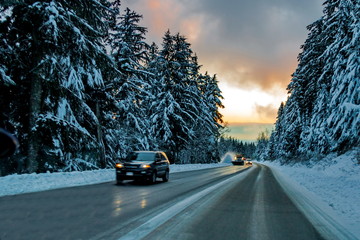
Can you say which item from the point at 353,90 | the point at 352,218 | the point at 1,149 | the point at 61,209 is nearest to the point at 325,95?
the point at 353,90

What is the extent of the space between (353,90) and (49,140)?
60.2 feet

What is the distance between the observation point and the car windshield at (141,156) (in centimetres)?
1650

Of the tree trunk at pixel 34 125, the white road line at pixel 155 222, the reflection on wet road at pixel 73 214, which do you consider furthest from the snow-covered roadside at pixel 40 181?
the white road line at pixel 155 222

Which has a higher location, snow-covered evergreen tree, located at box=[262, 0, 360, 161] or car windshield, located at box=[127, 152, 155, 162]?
snow-covered evergreen tree, located at box=[262, 0, 360, 161]

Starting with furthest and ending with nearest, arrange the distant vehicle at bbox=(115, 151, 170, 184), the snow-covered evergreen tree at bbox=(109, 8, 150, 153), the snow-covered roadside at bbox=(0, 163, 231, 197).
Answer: the snow-covered evergreen tree at bbox=(109, 8, 150, 153) < the distant vehicle at bbox=(115, 151, 170, 184) < the snow-covered roadside at bbox=(0, 163, 231, 197)

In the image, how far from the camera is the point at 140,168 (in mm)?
15445

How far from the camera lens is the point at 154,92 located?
38469mm

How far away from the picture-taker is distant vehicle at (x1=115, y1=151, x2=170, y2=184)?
15.4 m

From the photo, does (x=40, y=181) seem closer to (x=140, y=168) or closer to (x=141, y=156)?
(x=140, y=168)

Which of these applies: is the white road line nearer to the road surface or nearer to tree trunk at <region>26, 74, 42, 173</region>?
the road surface

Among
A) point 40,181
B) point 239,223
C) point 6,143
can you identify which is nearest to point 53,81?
point 40,181

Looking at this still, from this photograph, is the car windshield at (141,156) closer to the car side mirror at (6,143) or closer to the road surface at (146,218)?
the road surface at (146,218)

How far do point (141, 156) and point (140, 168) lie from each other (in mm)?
1461

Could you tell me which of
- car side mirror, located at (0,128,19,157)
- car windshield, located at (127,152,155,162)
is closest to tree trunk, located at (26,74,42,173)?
car windshield, located at (127,152,155,162)
